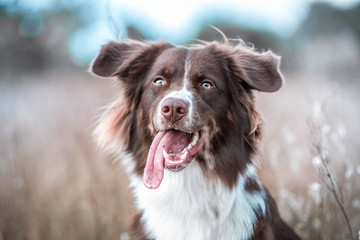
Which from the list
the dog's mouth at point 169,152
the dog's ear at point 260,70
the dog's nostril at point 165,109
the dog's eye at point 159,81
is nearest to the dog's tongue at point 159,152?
the dog's mouth at point 169,152

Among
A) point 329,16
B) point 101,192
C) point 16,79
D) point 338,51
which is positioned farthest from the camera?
point 329,16

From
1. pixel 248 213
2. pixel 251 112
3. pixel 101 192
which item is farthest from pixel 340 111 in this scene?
pixel 101 192

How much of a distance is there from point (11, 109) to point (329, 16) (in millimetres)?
14499

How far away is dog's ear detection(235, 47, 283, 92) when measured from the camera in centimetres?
317

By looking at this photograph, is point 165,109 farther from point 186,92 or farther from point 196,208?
point 196,208

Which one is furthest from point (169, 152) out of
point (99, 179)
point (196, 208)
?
point (99, 179)

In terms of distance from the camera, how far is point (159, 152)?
3064mm

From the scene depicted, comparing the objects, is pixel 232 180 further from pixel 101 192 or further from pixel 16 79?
pixel 16 79

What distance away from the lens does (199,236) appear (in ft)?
10.3

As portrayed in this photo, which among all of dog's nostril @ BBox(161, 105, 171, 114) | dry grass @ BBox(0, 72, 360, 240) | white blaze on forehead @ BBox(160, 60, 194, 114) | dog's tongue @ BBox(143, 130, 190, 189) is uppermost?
white blaze on forehead @ BBox(160, 60, 194, 114)

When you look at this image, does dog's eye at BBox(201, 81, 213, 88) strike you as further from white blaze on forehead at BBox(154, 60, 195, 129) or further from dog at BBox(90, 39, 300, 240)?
white blaze on forehead at BBox(154, 60, 195, 129)

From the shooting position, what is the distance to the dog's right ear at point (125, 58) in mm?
3461

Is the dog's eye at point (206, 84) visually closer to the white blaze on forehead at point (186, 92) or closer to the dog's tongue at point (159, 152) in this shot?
the white blaze on forehead at point (186, 92)

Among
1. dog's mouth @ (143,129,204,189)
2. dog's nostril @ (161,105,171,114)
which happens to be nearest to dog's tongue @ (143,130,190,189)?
dog's mouth @ (143,129,204,189)
